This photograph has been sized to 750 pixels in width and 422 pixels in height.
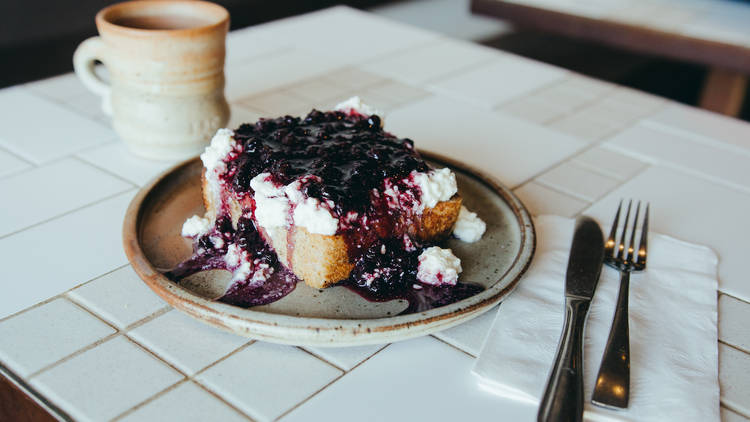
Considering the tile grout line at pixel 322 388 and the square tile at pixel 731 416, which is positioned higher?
the square tile at pixel 731 416

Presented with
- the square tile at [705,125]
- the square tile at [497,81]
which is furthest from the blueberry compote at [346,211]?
the square tile at [705,125]

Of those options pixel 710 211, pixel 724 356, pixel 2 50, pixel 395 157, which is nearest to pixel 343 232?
pixel 395 157

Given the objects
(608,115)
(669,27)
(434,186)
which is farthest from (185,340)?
(669,27)

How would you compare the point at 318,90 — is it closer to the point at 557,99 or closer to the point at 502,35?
the point at 557,99

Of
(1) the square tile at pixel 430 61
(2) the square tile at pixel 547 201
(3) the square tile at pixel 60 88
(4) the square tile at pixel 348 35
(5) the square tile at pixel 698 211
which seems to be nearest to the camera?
(5) the square tile at pixel 698 211

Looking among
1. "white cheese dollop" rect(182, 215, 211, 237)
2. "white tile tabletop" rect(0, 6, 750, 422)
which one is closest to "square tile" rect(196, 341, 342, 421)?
"white tile tabletop" rect(0, 6, 750, 422)

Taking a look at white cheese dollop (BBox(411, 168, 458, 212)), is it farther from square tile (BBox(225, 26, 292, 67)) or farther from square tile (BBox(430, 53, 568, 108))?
square tile (BBox(225, 26, 292, 67))

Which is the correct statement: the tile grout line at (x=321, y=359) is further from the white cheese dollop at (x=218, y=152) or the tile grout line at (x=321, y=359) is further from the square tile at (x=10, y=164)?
the square tile at (x=10, y=164)
